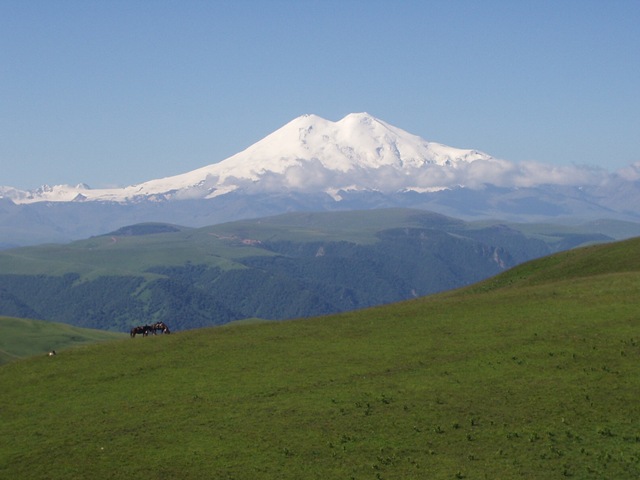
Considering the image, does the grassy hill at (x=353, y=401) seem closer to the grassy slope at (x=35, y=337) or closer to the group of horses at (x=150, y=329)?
the group of horses at (x=150, y=329)

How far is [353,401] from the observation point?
5266 cm

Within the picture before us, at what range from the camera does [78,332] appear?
634 ft

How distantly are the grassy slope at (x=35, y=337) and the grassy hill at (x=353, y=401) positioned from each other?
307 ft

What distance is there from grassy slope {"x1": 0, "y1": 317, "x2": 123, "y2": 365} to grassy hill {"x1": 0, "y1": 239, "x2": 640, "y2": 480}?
9368cm

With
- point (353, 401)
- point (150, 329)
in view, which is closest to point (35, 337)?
point (150, 329)

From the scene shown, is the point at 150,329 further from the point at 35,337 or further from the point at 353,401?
the point at 35,337

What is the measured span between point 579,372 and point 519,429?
978 cm

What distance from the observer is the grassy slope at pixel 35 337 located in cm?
16198

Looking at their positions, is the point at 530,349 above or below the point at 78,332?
above

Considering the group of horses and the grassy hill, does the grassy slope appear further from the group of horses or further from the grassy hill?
the grassy hill

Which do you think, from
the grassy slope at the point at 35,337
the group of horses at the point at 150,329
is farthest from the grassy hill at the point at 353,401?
the grassy slope at the point at 35,337

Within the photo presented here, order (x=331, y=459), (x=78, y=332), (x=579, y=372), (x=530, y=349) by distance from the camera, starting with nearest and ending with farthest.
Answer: (x=331, y=459), (x=579, y=372), (x=530, y=349), (x=78, y=332)

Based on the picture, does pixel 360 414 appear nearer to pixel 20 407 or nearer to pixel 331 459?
pixel 331 459

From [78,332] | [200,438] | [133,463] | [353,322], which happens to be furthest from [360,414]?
[78,332]
